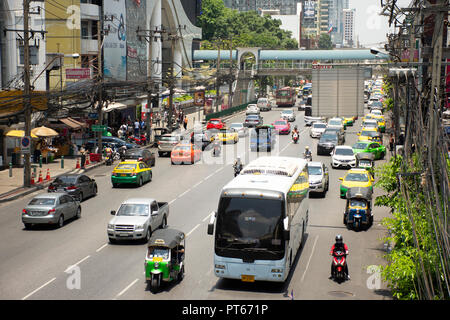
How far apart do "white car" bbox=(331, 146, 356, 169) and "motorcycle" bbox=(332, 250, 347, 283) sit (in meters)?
25.1

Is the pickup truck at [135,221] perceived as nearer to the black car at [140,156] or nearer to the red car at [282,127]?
the black car at [140,156]

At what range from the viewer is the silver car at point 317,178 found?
35531 mm

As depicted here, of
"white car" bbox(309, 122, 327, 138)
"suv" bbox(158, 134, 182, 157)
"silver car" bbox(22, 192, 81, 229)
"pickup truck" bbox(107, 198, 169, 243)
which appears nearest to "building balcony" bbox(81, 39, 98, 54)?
"suv" bbox(158, 134, 182, 157)

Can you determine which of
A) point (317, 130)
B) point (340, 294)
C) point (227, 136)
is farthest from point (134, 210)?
point (317, 130)

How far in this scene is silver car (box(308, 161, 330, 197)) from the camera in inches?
1399

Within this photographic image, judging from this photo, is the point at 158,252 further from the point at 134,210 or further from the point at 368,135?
the point at 368,135

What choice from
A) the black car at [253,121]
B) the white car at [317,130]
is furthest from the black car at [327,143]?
the black car at [253,121]

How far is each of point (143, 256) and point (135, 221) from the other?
211 cm

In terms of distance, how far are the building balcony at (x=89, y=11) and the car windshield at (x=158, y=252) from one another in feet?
152

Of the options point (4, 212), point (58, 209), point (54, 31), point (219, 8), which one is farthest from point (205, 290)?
point (219, 8)

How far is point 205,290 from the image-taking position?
20.1 metres

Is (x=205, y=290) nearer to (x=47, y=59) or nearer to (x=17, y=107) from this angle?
(x=17, y=107)

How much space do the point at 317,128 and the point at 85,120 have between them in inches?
856

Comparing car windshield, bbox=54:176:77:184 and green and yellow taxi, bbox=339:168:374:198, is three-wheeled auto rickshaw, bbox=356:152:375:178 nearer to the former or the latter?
green and yellow taxi, bbox=339:168:374:198
